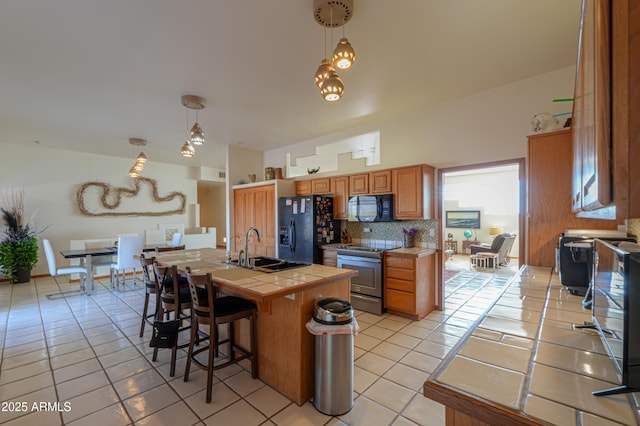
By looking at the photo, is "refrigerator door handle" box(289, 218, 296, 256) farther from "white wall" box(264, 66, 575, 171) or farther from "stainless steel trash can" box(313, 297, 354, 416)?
"stainless steel trash can" box(313, 297, 354, 416)

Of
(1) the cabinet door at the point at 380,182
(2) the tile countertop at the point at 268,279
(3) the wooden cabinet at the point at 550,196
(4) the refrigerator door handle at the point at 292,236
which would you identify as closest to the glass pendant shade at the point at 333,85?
(2) the tile countertop at the point at 268,279

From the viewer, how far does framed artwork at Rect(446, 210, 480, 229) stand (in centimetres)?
898

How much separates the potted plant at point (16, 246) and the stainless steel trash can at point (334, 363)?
23.1 feet

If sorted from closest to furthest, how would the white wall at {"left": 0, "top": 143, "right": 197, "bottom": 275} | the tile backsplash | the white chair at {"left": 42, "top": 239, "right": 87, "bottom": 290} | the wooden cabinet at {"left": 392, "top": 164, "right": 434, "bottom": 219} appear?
the wooden cabinet at {"left": 392, "top": 164, "right": 434, "bottom": 219} → the tile backsplash → the white chair at {"left": 42, "top": 239, "right": 87, "bottom": 290} → the white wall at {"left": 0, "top": 143, "right": 197, "bottom": 275}

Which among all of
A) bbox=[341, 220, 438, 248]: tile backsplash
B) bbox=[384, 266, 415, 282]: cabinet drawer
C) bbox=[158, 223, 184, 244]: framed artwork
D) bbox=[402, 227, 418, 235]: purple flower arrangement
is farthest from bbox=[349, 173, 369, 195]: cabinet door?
bbox=[158, 223, 184, 244]: framed artwork

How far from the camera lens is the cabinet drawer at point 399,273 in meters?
3.48

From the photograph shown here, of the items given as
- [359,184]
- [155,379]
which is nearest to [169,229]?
[359,184]

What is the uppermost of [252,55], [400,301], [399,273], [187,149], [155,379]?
[252,55]

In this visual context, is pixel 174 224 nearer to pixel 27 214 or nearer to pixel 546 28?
pixel 27 214

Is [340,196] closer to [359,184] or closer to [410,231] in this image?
[359,184]

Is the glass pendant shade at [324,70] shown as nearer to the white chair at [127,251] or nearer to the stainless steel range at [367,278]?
the stainless steel range at [367,278]

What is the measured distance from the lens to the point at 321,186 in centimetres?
480

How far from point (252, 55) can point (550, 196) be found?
302 centimetres

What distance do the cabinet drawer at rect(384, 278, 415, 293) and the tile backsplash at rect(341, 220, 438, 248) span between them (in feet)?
2.33
